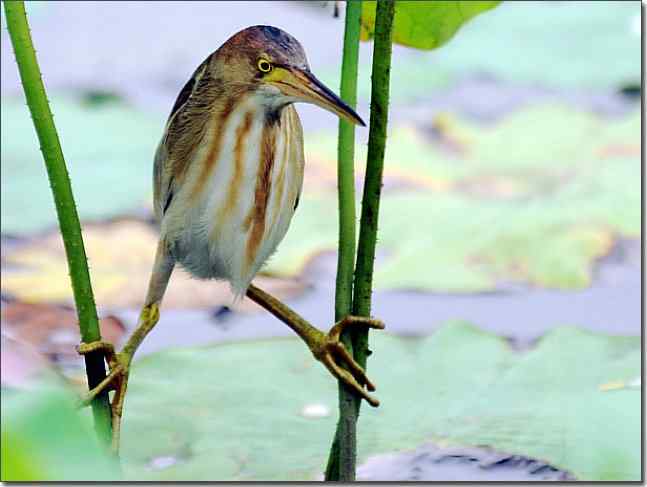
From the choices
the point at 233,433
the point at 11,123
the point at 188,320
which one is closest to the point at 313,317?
the point at 188,320

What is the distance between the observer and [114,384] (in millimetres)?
913

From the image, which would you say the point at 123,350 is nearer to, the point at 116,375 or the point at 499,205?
the point at 116,375

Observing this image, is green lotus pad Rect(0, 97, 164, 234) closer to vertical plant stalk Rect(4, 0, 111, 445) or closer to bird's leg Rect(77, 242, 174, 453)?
bird's leg Rect(77, 242, 174, 453)

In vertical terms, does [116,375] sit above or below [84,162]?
below

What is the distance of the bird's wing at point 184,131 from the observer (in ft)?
3.10

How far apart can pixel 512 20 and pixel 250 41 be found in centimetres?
154

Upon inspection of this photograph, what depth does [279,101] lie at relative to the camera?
88 centimetres

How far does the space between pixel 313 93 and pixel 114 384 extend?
0.29 metres

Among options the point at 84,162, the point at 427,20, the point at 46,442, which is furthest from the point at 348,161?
the point at 84,162

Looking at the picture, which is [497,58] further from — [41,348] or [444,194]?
[41,348]

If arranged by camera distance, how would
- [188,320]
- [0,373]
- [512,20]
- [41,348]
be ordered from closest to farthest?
[0,373] → [41,348] → [188,320] → [512,20]

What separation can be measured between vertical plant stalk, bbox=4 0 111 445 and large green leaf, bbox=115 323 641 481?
15.5 inches

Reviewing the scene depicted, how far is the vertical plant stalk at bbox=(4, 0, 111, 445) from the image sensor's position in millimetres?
728

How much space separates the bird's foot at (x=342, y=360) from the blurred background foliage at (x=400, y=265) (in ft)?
0.57
